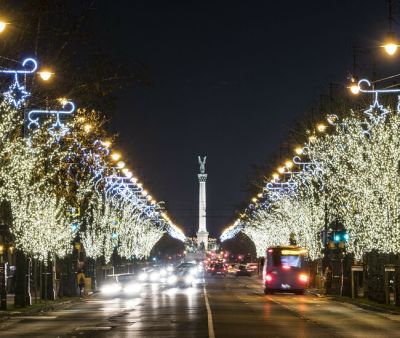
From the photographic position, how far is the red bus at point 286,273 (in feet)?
209

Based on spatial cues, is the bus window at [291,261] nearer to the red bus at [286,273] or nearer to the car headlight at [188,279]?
the red bus at [286,273]

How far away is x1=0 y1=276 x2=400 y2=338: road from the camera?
29750mm

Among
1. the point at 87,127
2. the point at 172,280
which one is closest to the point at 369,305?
the point at 87,127

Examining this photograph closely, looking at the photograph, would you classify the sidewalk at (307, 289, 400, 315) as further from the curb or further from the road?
the road

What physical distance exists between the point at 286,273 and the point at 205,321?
96.6 ft

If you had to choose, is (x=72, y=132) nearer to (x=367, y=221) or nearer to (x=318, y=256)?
(x=367, y=221)

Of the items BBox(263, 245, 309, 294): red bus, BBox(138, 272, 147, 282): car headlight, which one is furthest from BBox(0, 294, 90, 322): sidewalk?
BBox(138, 272, 147, 282): car headlight

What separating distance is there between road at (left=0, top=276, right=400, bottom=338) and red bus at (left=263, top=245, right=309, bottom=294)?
A: 1445 centimetres

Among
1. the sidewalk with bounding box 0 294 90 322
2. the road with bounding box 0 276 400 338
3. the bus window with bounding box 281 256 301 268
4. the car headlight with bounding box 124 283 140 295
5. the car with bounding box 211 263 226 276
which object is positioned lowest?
the road with bounding box 0 276 400 338

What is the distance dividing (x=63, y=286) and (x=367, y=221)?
18386mm

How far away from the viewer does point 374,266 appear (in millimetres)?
50688

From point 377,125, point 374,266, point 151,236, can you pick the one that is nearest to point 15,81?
point 377,125

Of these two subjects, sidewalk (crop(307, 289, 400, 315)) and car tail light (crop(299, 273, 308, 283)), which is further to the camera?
car tail light (crop(299, 273, 308, 283))

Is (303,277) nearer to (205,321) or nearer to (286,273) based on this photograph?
(286,273)
